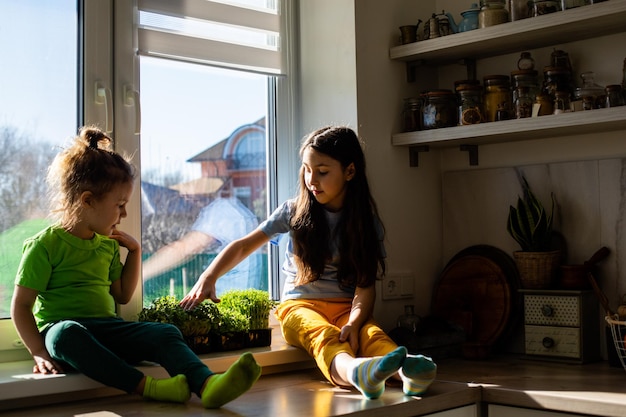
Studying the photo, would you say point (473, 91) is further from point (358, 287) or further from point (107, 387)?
point (107, 387)

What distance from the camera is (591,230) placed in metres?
2.37

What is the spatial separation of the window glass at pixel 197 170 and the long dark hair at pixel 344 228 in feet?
0.95

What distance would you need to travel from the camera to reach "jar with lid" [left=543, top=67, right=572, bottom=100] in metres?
2.27

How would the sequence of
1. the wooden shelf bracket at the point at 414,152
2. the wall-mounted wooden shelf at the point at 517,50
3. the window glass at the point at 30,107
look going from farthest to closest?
the wooden shelf bracket at the point at 414,152, the wall-mounted wooden shelf at the point at 517,50, the window glass at the point at 30,107

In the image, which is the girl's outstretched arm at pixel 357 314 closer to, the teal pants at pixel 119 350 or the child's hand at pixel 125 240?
the teal pants at pixel 119 350

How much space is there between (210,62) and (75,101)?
1.36ft

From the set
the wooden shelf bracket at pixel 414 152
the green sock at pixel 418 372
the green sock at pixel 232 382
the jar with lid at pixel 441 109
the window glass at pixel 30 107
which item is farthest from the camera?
the wooden shelf bracket at pixel 414 152

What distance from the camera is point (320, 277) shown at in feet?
7.36

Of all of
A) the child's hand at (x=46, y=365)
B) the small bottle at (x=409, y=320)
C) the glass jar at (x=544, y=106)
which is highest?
the glass jar at (x=544, y=106)

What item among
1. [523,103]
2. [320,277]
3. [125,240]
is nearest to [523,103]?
[523,103]

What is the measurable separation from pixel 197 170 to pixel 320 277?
1.51ft

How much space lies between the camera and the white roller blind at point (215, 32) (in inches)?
88.0

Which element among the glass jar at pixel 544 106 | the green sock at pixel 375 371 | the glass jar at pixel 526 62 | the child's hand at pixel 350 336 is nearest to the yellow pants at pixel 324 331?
the child's hand at pixel 350 336

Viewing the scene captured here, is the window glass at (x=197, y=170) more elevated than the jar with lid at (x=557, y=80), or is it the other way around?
the jar with lid at (x=557, y=80)
